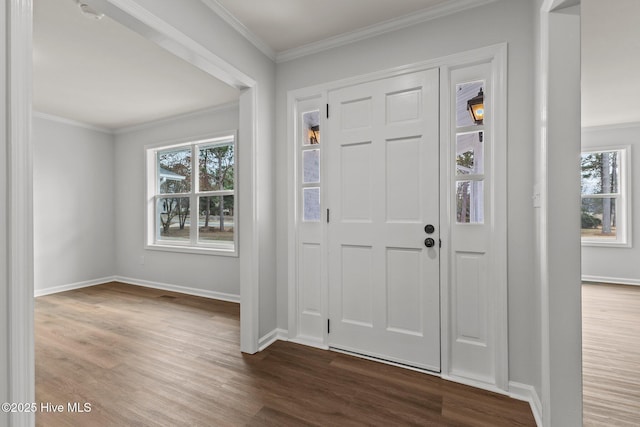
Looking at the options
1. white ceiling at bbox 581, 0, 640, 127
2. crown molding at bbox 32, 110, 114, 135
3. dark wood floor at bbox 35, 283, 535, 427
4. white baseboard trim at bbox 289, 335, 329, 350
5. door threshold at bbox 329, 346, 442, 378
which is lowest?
dark wood floor at bbox 35, 283, 535, 427

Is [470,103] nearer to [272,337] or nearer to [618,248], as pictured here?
[272,337]

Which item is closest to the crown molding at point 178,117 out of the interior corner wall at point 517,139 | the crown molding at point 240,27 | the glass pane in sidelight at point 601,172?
the crown molding at point 240,27

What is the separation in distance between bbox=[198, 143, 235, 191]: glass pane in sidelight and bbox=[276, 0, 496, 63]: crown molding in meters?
1.83

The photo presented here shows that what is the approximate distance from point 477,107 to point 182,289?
4290 mm

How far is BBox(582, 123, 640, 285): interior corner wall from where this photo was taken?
4.73 meters

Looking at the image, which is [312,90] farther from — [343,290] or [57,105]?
[57,105]

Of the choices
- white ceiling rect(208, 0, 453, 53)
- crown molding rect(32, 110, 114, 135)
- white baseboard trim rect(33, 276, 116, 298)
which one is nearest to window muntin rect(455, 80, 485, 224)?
white ceiling rect(208, 0, 453, 53)

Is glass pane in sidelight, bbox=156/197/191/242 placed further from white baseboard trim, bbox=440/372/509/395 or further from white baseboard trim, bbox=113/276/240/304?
white baseboard trim, bbox=440/372/509/395

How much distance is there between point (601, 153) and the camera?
5020mm

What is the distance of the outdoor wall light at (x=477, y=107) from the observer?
2.01 m

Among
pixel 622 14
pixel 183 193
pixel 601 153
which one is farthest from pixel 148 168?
pixel 601 153

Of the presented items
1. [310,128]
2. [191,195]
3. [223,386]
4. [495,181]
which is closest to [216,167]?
[191,195]

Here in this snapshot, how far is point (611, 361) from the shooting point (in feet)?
7.66

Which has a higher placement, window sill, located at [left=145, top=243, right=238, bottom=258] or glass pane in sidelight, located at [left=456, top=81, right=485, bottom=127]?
glass pane in sidelight, located at [left=456, top=81, right=485, bottom=127]
